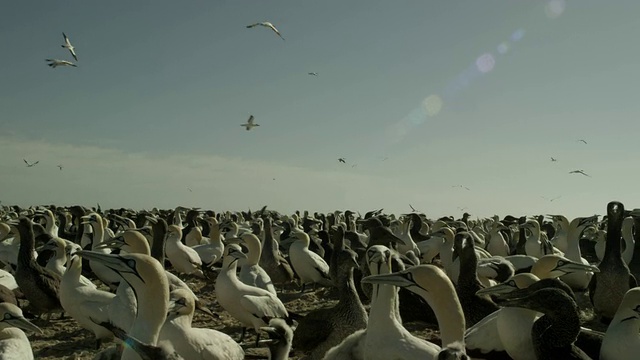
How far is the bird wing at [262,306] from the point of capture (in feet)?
32.4

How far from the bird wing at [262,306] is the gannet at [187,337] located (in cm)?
255

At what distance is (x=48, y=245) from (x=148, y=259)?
9.57 metres

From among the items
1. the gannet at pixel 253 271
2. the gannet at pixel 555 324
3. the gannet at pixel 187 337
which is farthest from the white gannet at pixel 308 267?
the gannet at pixel 555 324

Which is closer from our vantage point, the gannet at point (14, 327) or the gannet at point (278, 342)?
the gannet at point (14, 327)

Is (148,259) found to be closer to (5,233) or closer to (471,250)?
(471,250)

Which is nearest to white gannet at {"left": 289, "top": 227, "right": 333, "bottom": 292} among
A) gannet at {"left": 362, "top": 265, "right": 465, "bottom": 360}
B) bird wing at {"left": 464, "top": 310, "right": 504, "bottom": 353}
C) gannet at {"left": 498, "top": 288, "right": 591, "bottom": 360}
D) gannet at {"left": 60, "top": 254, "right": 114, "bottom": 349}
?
gannet at {"left": 60, "top": 254, "right": 114, "bottom": 349}

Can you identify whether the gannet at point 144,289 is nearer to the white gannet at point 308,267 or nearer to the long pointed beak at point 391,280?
the long pointed beak at point 391,280

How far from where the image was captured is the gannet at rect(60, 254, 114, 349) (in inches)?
362

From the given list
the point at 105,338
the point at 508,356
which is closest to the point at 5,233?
the point at 105,338

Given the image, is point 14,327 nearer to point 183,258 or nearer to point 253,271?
point 253,271

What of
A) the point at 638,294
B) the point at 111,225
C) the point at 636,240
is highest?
the point at 636,240

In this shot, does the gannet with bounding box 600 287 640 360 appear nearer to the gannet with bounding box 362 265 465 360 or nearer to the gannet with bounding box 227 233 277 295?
the gannet with bounding box 362 265 465 360

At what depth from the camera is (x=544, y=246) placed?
61.1 feet

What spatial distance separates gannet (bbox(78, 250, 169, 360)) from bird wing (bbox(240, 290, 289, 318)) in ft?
14.2
